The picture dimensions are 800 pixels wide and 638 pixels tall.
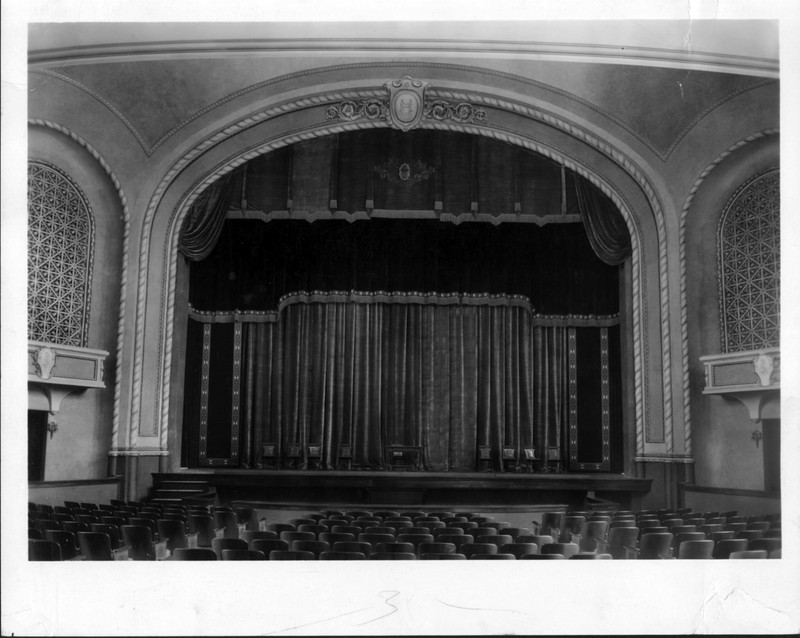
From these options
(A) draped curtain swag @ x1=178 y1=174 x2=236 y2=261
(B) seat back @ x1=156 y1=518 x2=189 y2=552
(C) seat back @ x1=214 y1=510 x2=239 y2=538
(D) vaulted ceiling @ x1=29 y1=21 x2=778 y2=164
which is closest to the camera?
(B) seat back @ x1=156 y1=518 x2=189 y2=552

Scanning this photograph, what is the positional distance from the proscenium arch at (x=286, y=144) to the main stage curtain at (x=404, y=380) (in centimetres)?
250

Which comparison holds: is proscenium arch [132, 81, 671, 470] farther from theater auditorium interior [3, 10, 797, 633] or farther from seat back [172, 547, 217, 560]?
seat back [172, 547, 217, 560]

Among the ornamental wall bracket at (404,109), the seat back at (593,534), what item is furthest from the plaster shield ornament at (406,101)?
the seat back at (593,534)

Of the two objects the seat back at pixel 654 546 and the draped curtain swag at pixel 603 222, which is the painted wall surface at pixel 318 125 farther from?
the seat back at pixel 654 546

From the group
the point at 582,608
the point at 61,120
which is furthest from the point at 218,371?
the point at 582,608

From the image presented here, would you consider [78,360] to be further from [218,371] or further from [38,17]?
[38,17]

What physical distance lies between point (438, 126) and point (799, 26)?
7069 millimetres

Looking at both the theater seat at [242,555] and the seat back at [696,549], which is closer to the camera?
the theater seat at [242,555]

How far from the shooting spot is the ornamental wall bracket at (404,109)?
1197 centimetres

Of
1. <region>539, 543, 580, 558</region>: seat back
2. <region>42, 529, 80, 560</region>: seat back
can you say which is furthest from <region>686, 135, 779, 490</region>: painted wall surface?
<region>42, 529, 80, 560</region>: seat back

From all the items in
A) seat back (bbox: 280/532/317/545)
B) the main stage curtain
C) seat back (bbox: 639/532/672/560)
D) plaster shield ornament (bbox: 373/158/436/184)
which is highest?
plaster shield ornament (bbox: 373/158/436/184)

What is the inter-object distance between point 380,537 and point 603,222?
8.02m

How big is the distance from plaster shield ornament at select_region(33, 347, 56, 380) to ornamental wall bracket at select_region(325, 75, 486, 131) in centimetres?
513

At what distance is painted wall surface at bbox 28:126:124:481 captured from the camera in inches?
435
